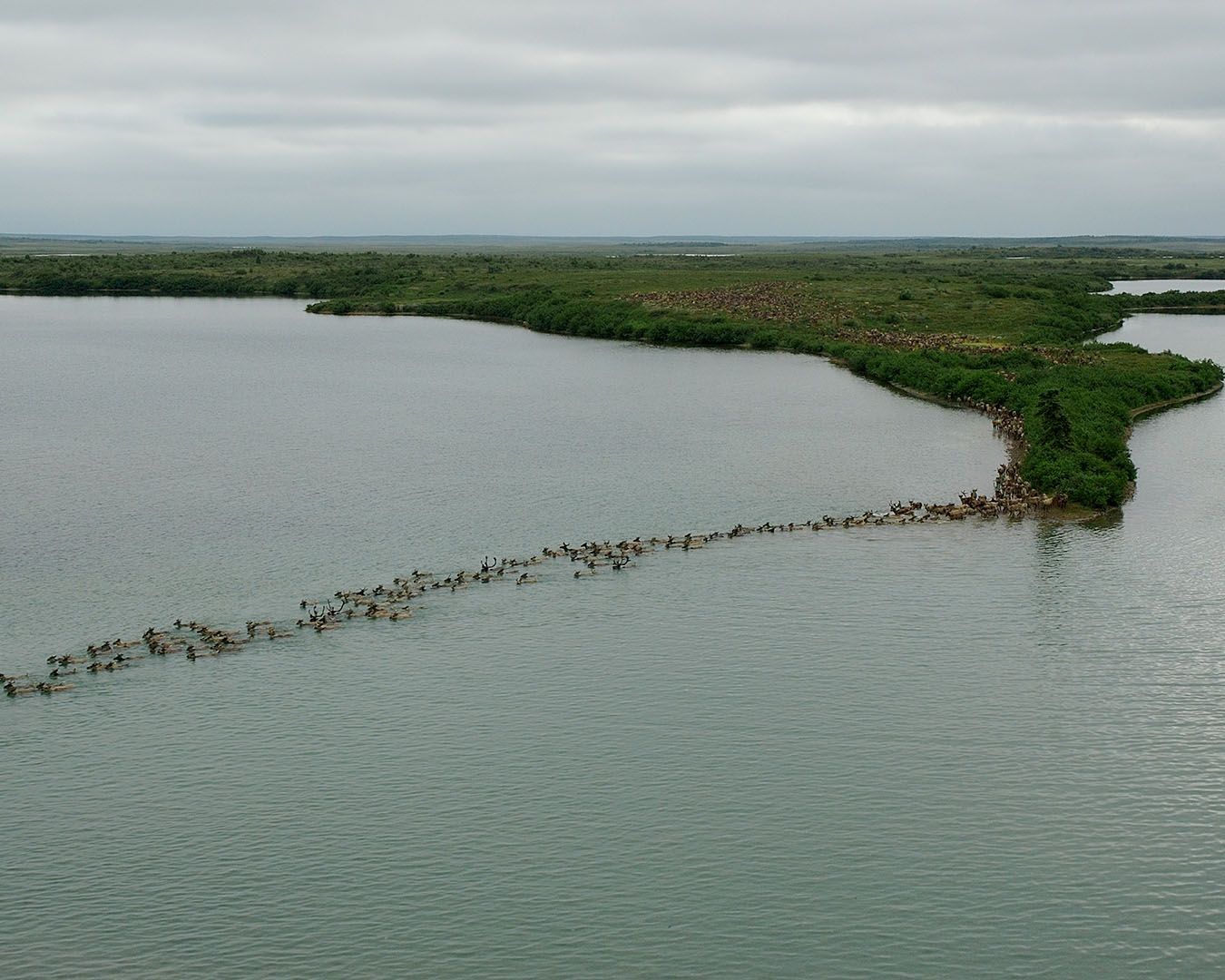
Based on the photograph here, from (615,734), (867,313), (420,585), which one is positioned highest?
(867,313)

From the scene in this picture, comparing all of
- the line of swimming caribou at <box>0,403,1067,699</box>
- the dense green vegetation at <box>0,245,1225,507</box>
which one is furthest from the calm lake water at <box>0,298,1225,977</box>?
the dense green vegetation at <box>0,245,1225,507</box>

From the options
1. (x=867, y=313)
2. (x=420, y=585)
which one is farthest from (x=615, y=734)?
(x=867, y=313)

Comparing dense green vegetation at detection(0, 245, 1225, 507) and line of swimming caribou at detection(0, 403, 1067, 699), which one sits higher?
dense green vegetation at detection(0, 245, 1225, 507)

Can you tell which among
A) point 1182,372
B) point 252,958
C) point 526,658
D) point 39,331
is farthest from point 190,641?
point 39,331

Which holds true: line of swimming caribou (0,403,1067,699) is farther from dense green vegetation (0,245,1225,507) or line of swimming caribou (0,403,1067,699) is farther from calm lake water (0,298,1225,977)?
dense green vegetation (0,245,1225,507)

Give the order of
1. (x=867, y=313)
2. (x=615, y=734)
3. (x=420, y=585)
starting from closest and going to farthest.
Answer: (x=615, y=734), (x=420, y=585), (x=867, y=313)

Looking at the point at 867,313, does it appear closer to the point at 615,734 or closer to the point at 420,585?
the point at 420,585

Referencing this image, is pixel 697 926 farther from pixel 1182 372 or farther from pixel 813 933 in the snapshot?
pixel 1182 372
